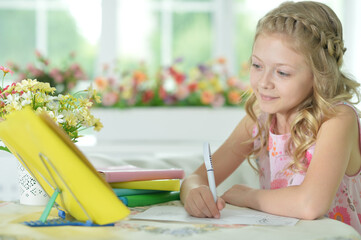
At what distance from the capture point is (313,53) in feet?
4.77

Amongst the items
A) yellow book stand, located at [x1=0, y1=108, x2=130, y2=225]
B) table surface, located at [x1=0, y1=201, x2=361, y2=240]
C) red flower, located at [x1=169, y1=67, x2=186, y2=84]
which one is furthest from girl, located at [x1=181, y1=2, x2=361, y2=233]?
red flower, located at [x1=169, y1=67, x2=186, y2=84]

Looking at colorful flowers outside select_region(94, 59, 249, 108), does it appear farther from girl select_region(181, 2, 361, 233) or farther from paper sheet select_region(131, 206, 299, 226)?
paper sheet select_region(131, 206, 299, 226)

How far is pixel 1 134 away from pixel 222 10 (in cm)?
311

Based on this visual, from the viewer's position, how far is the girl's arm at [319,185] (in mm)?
1205

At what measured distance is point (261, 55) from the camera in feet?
4.80

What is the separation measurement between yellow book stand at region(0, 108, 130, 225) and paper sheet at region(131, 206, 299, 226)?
189 mm

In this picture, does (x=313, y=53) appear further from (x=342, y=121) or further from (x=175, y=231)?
(x=175, y=231)

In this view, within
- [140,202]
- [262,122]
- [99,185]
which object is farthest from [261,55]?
[99,185]

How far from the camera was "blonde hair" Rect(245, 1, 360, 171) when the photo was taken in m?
1.45

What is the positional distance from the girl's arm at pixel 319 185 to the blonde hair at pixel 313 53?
0.06 meters

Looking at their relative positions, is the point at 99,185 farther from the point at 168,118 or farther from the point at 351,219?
the point at 168,118

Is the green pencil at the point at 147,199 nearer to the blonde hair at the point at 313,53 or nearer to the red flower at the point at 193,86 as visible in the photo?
the blonde hair at the point at 313,53

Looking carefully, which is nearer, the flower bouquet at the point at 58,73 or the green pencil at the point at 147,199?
the green pencil at the point at 147,199

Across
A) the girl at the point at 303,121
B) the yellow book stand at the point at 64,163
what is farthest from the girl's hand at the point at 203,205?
the yellow book stand at the point at 64,163
